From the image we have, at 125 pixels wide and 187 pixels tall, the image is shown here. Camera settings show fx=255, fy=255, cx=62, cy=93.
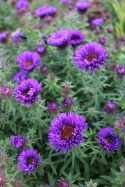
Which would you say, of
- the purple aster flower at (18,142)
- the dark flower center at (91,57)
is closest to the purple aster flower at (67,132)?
the purple aster flower at (18,142)

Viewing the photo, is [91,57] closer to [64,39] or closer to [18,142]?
[64,39]

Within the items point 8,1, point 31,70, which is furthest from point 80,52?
point 8,1

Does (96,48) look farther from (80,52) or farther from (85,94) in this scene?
(85,94)

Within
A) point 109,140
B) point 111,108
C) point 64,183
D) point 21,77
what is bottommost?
point 64,183

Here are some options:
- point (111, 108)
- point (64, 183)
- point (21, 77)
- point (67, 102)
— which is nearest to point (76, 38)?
point (21, 77)

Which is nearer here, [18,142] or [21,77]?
[18,142]

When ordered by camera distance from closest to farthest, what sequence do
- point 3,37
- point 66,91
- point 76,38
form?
point 66,91 → point 76,38 → point 3,37
